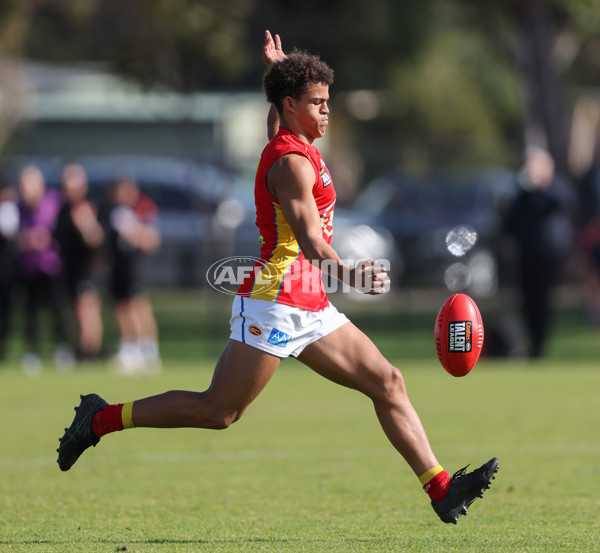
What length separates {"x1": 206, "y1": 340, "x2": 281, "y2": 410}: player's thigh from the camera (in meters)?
6.67

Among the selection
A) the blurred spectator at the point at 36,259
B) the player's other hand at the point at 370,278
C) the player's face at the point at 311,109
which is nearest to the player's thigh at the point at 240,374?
the player's other hand at the point at 370,278

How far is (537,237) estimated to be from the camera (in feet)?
Result: 56.2

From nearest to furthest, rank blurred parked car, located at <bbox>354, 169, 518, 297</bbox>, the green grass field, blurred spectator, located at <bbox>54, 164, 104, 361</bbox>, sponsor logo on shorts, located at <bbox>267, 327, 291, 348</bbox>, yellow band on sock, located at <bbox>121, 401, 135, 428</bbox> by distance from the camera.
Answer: sponsor logo on shorts, located at <bbox>267, 327, 291, 348</bbox>
the green grass field
yellow band on sock, located at <bbox>121, 401, 135, 428</bbox>
blurred spectator, located at <bbox>54, 164, 104, 361</bbox>
blurred parked car, located at <bbox>354, 169, 518, 297</bbox>

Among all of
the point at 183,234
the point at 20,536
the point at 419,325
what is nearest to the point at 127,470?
the point at 20,536

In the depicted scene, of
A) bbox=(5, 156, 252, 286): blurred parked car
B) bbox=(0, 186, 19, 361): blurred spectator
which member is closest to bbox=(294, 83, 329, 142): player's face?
bbox=(0, 186, 19, 361): blurred spectator

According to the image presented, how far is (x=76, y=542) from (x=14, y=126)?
1442 inches

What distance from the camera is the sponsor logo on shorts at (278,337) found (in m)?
6.64

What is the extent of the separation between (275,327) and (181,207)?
21391mm

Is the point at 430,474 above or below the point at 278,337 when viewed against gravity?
below

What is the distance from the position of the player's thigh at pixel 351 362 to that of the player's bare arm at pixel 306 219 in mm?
435

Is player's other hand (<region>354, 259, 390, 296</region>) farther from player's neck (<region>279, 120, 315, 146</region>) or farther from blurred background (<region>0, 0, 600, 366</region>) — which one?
blurred background (<region>0, 0, 600, 366</region>)

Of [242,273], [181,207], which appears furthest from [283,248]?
[181,207]

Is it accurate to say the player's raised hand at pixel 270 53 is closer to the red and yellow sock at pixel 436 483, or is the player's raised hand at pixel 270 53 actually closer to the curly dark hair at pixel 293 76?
the curly dark hair at pixel 293 76

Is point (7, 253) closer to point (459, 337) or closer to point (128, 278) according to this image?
point (128, 278)
